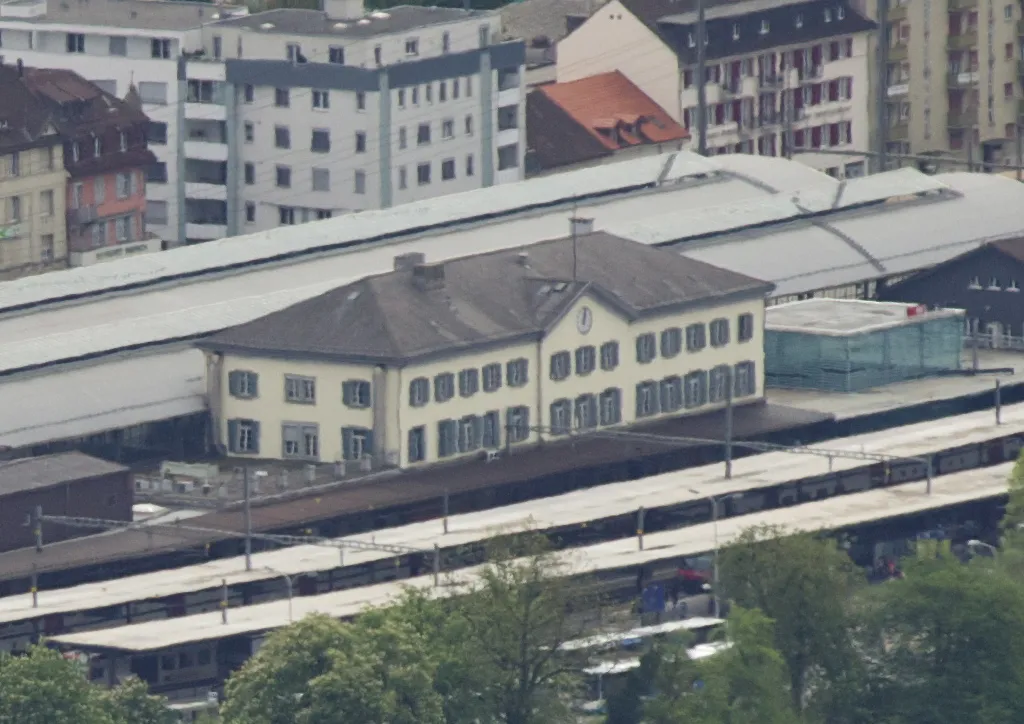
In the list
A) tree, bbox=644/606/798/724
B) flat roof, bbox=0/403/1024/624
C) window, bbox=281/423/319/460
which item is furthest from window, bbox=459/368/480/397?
tree, bbox=644/606/798/724

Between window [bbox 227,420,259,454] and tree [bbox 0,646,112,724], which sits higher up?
tree [bbox 0,646,112,724]

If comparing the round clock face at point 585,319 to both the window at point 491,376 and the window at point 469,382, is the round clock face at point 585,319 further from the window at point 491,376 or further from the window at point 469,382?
the window at point 469,382

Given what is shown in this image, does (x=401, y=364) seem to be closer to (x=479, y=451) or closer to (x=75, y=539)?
(x=479, y=451)

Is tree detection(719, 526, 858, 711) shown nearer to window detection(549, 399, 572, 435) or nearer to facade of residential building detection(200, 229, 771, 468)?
facade of residential building detection(200, 229, 771, 468)

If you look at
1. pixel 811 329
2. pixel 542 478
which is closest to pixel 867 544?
pixel 542 478

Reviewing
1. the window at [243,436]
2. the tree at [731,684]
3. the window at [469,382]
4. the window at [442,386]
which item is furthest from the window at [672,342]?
the tree at [731,684]

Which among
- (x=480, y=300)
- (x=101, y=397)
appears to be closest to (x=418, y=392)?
(x=480, y=300)
